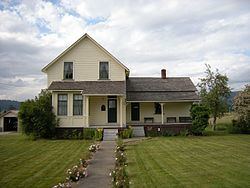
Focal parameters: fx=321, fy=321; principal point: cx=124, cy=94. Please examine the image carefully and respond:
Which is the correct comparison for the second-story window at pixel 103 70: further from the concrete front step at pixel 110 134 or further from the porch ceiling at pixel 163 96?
the concrete front step at pixel 110 134

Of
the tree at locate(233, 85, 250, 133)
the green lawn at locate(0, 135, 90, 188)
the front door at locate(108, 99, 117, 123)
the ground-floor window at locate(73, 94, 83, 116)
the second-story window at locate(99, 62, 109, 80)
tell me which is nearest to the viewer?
the green lawn at locate(0, 135, 90, 188)

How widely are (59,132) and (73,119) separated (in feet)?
5.23

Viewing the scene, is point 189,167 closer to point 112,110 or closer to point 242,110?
point 112,110

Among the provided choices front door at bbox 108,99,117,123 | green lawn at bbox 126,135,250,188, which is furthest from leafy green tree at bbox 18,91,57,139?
green lawn at bbox 126,135,250,188

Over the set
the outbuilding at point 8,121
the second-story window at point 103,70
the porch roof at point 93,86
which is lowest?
the outbuilding at point 8,121

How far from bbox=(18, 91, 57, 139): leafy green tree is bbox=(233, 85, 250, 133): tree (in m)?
17.4

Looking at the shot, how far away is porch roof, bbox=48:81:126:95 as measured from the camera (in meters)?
27.2

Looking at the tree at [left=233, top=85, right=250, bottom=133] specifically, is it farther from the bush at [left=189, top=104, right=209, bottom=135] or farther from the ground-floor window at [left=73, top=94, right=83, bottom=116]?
the ground-floor window at [left=73, top=94, right=83, bottom=116]

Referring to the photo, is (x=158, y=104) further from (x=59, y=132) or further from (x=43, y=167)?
(x=43, y=167)

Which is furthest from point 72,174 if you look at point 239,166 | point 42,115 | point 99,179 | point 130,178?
point 42,115

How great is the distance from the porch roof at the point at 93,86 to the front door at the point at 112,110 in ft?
5.37

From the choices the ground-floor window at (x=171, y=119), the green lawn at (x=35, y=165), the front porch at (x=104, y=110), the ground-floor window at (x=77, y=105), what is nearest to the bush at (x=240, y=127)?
the ground-floor window at (x=171, y=119)

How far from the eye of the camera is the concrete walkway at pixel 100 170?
428 inches

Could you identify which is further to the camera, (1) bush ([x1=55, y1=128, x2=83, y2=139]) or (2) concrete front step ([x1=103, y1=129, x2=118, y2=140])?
(1) bush ([x1=55, y1=128, x2=83, y2=139])
